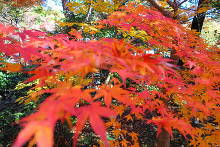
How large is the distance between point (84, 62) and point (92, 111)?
28cm

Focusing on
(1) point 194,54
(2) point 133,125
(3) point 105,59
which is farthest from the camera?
(2) point 133,125

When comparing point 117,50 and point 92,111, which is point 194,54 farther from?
point 92,111

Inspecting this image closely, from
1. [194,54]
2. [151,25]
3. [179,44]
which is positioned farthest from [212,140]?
[151,25]

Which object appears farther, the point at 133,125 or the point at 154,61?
the point at 133,125

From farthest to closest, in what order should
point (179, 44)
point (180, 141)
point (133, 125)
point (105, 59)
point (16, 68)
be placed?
point (133, 125)
point (180, 141)
point (179, 44)
point (16, 68)
point (105, 59)

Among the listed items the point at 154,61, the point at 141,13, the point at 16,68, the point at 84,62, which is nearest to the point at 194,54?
the point at 141,13

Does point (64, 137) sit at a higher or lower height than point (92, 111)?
lower

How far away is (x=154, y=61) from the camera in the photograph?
116cm

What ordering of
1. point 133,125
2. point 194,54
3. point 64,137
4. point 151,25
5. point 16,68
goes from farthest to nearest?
point 133,125 < point 64,137 < point 151,25 < point 194,54 < point 16,68

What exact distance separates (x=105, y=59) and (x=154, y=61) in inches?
13.5

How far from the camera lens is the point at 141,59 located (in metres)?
1.16

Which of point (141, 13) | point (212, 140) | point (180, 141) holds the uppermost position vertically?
point (141, 13)

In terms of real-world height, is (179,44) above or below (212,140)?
above

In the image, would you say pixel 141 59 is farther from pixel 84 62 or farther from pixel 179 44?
pixel 179 44
